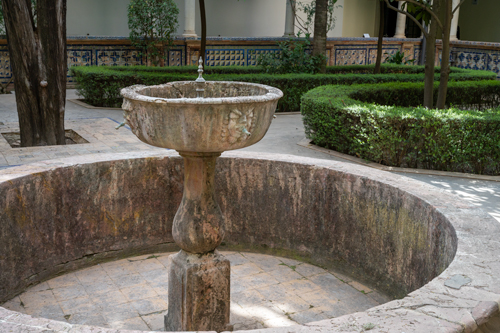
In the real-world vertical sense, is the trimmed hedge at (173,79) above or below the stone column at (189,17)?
below

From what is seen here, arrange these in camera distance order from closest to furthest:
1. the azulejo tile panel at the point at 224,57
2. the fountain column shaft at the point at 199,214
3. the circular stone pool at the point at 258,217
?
the fountain column shaft at the point at 199,214, the circular stone pool at the point at 258,217, the azulejo tile panel at the point at 224,57

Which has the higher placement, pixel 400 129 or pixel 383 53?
pixel 383 53

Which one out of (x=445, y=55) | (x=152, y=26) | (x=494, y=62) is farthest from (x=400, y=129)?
(x=494, y=62)

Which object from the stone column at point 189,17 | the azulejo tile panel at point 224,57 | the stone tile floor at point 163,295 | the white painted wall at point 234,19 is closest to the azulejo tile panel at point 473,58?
the white painted wall at point 234,19

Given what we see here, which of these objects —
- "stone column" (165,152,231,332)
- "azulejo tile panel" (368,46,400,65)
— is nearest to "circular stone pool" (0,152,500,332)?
"stone column" (165,152,231,332)

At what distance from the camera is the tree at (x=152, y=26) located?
14.4 m

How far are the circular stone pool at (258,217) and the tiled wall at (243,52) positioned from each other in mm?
10453

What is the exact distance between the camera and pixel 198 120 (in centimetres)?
298

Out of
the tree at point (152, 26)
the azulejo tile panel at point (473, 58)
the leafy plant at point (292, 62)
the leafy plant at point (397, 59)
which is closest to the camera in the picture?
the leafy plant at point (292, 62)

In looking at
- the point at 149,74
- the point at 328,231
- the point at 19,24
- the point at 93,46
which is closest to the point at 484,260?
the point at 328,231

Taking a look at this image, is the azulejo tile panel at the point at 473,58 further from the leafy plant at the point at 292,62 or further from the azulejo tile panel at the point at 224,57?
the azulejo tile panel at the point at 224,57

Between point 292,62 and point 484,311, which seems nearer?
point 484,311

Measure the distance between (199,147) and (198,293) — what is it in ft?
3.23

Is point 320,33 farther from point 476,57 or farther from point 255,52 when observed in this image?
point 476,57
